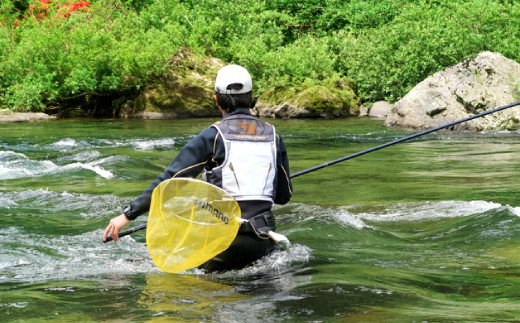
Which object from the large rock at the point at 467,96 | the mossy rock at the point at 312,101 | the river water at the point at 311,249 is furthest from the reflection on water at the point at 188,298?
the mossy rock at the point at 312,101

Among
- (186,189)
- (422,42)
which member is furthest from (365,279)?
(422,42)

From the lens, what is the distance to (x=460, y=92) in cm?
1756

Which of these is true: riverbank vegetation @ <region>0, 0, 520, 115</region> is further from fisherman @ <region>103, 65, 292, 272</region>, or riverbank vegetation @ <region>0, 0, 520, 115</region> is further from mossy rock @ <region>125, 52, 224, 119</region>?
fisherman @ <region>103, 65, 292, 272</region>

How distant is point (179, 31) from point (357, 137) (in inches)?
484

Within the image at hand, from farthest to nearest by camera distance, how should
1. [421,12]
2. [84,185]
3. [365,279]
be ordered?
[421,12]
[84,185]
[365,279]

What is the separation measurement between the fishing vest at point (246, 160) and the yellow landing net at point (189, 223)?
120mm

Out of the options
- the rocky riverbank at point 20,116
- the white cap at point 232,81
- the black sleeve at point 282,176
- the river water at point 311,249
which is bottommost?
the river water at point 311,249

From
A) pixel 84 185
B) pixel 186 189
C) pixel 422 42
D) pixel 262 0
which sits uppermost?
pixel 262 0

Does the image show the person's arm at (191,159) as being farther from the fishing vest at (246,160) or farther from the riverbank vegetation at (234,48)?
the riverbank vegetation at (234,48)

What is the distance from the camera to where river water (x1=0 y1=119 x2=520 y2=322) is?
11.8 feet

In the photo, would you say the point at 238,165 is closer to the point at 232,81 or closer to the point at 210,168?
the point at 210,168

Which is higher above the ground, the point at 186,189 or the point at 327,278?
the point at 186,189

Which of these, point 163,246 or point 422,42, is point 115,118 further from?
point 163,246

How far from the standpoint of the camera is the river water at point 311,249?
3.60 m
